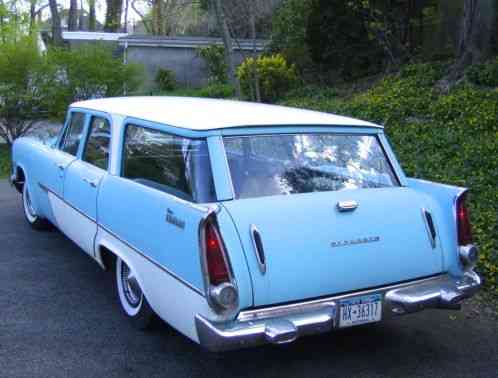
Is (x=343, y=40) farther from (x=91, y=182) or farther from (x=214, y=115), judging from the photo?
(x=214, y=115)

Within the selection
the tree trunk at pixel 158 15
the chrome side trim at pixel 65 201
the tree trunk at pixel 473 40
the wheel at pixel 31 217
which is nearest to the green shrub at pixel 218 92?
the tree trunk at pixel 473 40

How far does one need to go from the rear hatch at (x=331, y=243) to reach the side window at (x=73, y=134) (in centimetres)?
268

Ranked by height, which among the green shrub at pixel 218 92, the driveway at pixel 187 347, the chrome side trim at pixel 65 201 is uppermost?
the green shrub at pixel 218 92

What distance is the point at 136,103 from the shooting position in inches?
211

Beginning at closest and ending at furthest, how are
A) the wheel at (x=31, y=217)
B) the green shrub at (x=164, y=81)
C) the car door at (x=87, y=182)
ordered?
the car door at (x=87, y=182) < the wheel at (x=31, y=217) < the green shrub at (x=164, y=81)

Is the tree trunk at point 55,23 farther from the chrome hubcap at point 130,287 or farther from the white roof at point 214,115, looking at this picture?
the chrome hubcap at point 130,287

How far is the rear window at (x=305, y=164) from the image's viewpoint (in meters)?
3.97

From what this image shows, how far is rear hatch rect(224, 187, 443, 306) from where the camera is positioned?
3551 mm

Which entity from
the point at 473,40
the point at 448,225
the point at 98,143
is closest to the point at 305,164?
the point at 448,225

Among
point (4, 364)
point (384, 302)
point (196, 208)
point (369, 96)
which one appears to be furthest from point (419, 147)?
point (4, 364)

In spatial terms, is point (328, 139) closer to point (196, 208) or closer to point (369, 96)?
point (196, 208)

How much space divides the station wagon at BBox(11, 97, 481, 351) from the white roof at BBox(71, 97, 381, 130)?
2cm

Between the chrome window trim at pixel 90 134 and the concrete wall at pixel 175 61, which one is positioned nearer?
the chrome window trim at pixel 90 134

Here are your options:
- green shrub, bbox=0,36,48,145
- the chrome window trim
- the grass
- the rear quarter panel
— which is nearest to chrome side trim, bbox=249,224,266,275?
the rear quarter panel
